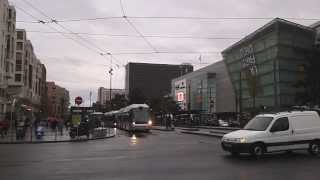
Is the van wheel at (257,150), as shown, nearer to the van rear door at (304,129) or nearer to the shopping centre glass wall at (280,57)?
the van rear door at (304,129)

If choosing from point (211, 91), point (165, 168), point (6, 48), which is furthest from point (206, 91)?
point (165, 168)

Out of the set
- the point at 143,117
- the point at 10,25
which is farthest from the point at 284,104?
the point at 10,25

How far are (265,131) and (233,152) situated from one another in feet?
5.06

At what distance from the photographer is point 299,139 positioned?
70.2 feet

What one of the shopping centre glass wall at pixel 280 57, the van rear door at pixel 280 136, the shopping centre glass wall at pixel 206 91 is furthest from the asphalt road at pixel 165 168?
the shopping centre glass wall at pixel 206 91

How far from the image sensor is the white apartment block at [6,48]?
73.2 meters

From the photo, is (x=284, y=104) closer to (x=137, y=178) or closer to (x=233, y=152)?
(x=233, y=152)

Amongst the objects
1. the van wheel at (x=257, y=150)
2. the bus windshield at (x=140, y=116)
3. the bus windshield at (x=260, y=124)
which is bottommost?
the van wheel at (x=257, y=150)

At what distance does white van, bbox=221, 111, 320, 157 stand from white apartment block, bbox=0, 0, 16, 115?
54.8 metres

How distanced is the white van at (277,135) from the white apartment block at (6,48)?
180 ft

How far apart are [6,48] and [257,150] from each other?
67.8 m

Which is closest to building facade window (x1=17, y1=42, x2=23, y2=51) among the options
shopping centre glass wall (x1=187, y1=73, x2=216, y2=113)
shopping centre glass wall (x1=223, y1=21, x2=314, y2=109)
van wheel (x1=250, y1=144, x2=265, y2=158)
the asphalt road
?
shopping centre glass wall (x1=223, y1=21, x2=314, y2=109)

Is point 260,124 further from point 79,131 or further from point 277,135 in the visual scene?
point 79,131

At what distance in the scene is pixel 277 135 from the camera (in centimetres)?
2094
